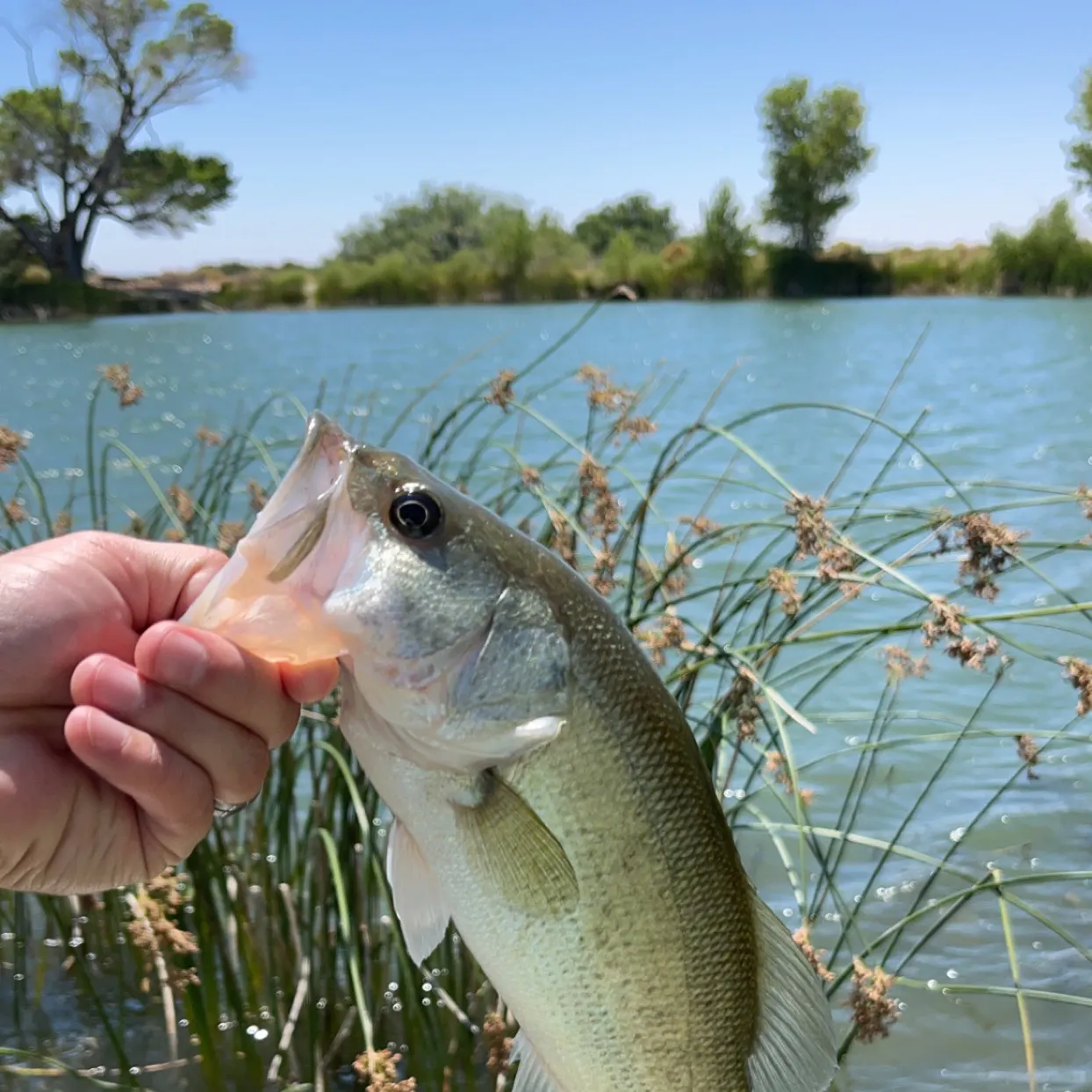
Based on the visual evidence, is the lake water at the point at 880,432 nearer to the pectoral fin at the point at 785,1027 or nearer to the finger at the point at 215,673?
the pectoral fin at the point at 785,1027

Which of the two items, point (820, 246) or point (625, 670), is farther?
point (820, 246)

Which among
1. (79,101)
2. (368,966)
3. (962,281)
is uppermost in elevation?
(79,101)

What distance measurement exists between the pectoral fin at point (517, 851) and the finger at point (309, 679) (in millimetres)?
240

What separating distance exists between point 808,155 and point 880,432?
42329mm

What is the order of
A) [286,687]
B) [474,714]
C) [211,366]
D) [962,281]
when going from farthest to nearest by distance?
[962,281] < [211,366] < [286,687] < [474,714]

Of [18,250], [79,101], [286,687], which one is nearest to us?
[286,687]

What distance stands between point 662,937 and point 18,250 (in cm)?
4066

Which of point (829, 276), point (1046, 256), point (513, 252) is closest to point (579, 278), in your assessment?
point (513, 252)

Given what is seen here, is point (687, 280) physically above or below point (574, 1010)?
above

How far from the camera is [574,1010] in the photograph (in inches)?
52.5

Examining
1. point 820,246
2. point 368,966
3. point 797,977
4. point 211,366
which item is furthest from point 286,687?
point 820,246

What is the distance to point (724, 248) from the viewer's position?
4800 centimetres

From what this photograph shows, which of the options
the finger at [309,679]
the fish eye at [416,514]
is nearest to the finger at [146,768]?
the finger at [309,679]

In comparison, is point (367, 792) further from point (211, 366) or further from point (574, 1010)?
point (211, 366)
